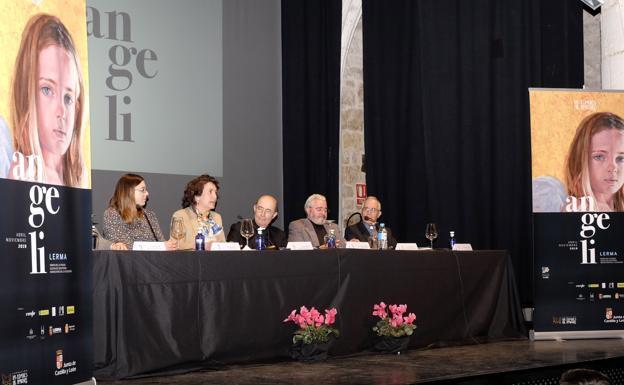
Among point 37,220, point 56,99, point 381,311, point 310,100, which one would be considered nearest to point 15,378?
point 37,220

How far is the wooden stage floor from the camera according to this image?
4.16m

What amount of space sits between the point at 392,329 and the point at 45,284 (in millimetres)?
2450

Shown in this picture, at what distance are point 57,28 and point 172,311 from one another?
1534 mm

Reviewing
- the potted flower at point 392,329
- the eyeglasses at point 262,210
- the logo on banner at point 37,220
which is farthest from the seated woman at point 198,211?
the logo on banner at point 37,220

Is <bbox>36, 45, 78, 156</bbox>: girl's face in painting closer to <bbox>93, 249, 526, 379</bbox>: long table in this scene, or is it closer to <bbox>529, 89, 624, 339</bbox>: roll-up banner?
<bbox>93, 249, 526, 379</bbox>: long table

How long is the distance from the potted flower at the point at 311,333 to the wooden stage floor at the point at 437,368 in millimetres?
68

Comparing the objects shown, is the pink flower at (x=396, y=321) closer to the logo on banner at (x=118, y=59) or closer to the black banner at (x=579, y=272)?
the black banner at (x=579, y=272)

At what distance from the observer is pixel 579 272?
6.02 metres

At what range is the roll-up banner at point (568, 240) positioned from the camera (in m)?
6.00

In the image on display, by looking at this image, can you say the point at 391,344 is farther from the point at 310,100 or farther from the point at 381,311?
the point at 310,100

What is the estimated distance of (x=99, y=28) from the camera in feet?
21.4

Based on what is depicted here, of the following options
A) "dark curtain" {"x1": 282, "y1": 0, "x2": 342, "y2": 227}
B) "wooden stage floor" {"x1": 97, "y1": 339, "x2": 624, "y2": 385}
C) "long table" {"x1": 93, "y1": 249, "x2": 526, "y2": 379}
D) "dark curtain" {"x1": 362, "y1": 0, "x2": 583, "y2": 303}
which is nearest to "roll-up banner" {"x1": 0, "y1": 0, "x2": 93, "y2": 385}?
"long table" {"x1": 93, "y1": 249, "x2": 526, "y2": 379}

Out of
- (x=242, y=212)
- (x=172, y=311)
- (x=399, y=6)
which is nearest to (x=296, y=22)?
(x=399, y=6)

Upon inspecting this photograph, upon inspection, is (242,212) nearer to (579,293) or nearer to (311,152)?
(311,152)
